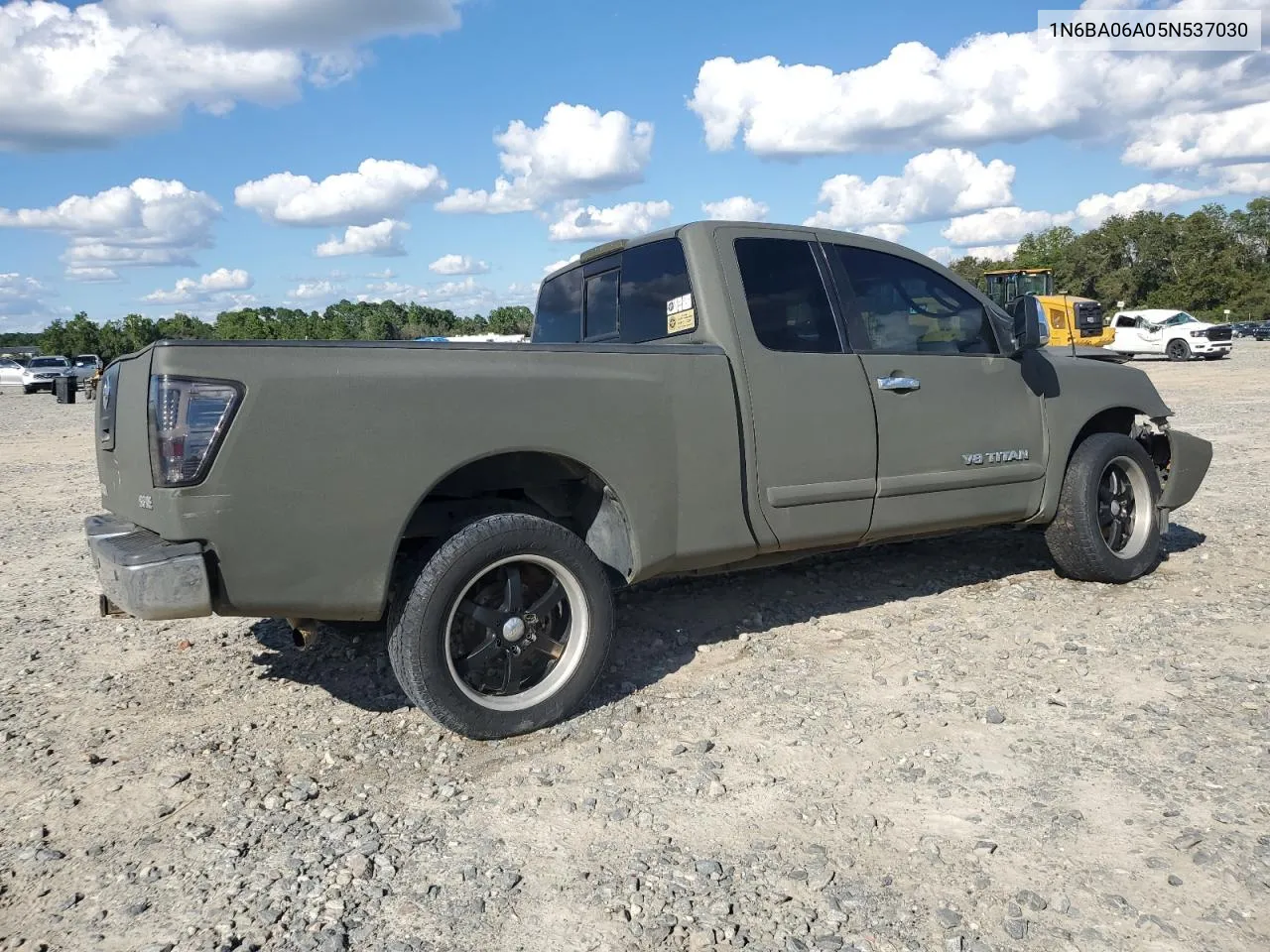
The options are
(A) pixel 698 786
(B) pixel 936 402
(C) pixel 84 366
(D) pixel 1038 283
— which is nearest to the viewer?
(A) pixel 698 786

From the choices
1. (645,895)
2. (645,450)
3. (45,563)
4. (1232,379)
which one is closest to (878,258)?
(645,450)

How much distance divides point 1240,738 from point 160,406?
379cm

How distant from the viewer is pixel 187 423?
9.84 feet

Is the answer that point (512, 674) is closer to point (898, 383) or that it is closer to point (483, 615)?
point (483, 615)

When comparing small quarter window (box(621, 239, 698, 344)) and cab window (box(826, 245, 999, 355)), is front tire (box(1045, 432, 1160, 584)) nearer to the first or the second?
cab window (box(826, 245, 999, 355))

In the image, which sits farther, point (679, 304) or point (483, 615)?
point (679, 304)

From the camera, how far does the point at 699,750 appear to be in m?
3.46

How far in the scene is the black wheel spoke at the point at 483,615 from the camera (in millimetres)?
3566

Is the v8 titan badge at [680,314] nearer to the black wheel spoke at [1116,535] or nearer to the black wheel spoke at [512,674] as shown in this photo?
the black wheel spoke at [512,674]

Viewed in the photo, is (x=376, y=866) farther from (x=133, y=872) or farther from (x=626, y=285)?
(x=626, y=285)

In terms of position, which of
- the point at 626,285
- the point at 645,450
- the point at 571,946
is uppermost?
the point at 626,285

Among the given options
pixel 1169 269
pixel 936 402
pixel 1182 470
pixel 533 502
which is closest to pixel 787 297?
pixel 936 402

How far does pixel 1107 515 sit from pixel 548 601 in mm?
3443

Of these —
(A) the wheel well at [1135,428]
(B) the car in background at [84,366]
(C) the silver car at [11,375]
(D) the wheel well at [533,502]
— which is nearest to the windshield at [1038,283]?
(A) the wheel well at [1135,428]
